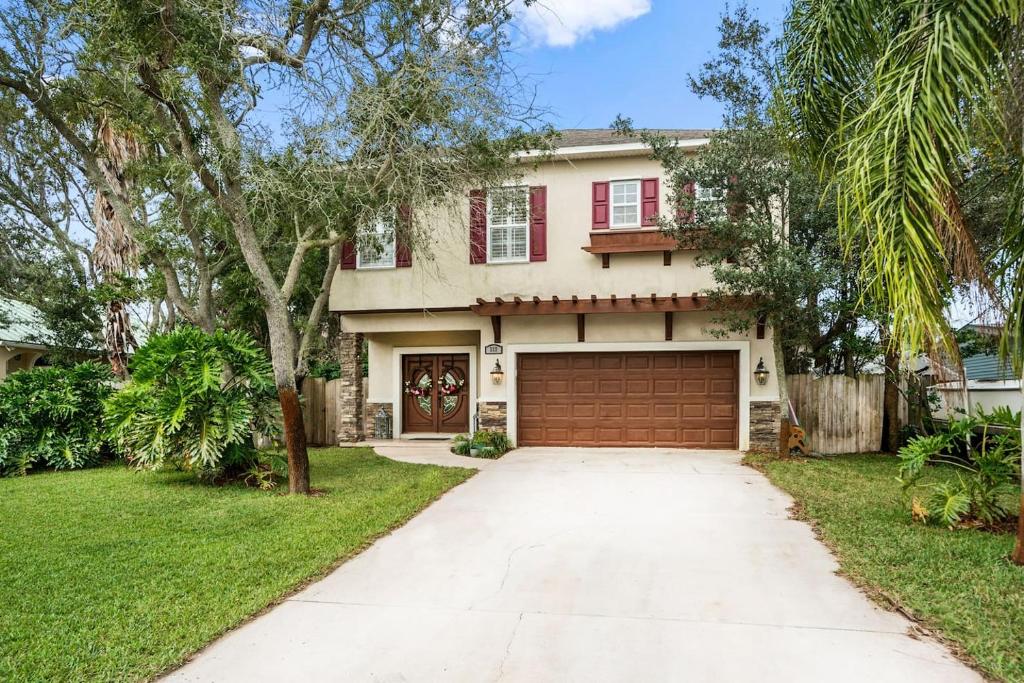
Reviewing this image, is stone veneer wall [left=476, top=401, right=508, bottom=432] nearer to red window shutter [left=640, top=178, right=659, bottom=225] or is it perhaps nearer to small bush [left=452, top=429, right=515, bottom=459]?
small bush [left=452, top=429, right=515, bottom=459]

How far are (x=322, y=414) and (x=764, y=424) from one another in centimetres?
939

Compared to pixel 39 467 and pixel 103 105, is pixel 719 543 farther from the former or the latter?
pixel 39 467

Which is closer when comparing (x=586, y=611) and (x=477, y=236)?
(x=586, y=611)

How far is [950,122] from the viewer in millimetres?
4055

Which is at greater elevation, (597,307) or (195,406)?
(597,307)

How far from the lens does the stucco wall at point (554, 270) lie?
11898 millimetres

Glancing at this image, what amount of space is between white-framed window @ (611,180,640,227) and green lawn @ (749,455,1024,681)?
241 inches

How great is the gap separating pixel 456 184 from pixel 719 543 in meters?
6.26

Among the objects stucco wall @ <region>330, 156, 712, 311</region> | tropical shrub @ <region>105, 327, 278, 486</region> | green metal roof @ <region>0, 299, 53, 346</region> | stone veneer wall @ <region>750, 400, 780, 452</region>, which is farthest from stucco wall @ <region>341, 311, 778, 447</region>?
green metal roof @ <region>0, 299, 53, 346</region>

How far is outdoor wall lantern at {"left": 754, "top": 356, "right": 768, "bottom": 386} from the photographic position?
11578 mm

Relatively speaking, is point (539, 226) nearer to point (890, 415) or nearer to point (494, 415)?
point (494, 415)

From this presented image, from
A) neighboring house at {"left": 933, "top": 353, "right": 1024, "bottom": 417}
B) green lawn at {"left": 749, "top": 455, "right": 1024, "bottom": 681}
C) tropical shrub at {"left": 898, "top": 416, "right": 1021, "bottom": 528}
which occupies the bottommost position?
green lawn at {"left": 749, "top": 455, "right": 1024, "bottom": 681}

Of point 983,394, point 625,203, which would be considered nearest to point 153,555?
point 625,203

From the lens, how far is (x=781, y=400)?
11438mm
